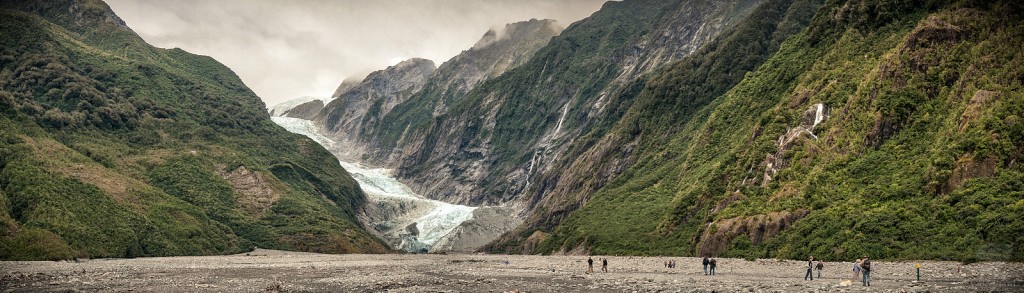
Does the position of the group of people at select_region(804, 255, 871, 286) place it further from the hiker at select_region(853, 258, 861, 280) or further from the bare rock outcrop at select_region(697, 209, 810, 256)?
the bare rock outcrop at select_region(697, 209, 810, 256)

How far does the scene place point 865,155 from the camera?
3322 inches

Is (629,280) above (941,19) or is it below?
below

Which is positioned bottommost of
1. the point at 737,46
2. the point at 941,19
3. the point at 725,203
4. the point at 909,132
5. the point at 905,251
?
the point at 905,251

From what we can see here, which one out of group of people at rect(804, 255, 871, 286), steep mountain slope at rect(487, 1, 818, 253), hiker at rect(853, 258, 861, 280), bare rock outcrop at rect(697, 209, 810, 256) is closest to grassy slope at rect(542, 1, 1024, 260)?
bare rock outcrop at rect(697, 209, 810, 256)

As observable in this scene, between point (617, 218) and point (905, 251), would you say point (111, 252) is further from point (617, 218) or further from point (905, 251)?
point (905, 251)

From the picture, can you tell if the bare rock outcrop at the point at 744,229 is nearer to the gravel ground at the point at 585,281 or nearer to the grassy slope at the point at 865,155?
the grassy slope at the point at 865,155

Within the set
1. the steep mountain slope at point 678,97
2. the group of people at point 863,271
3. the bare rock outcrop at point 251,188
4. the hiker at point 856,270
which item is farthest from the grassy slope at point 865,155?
the bare rock outcrop at point 251,188

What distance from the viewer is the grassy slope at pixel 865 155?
64938 mm

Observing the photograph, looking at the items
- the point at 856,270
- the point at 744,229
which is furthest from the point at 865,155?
the point at 856,270

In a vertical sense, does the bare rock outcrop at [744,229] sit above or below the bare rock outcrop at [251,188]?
below

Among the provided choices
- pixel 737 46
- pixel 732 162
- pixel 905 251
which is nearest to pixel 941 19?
pixel 732 162

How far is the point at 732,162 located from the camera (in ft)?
370

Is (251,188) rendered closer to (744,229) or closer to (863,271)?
(744,229)

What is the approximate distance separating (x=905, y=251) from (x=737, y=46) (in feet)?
407
